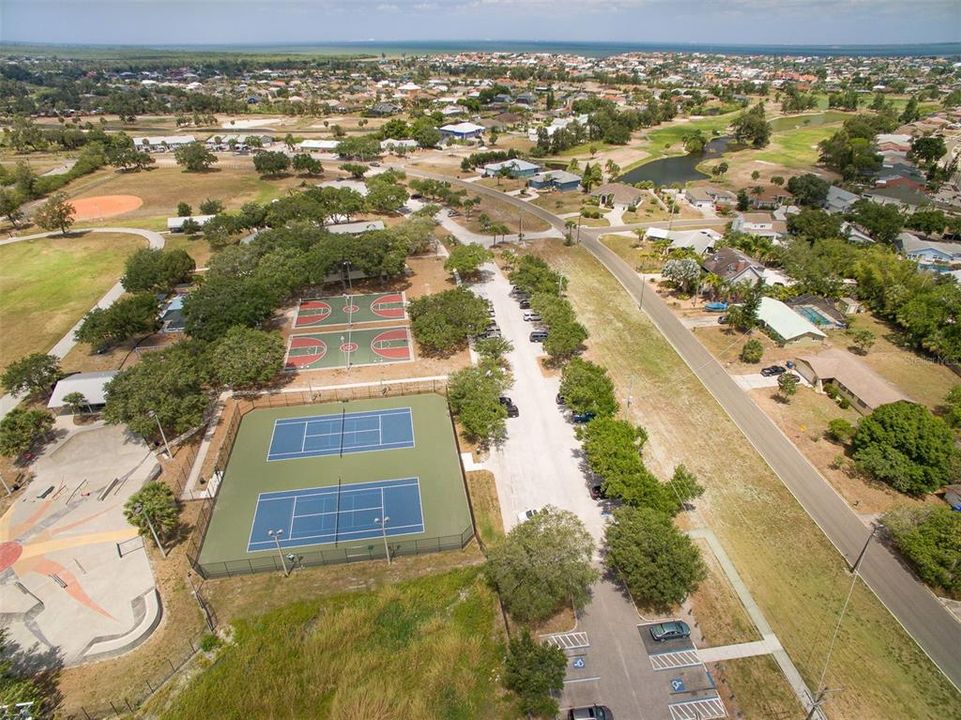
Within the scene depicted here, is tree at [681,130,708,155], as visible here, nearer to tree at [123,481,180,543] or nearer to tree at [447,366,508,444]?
tree at [447,366,508,444]

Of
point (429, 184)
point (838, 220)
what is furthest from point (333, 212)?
point (838, 220)

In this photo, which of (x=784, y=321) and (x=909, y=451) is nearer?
(x=909, y=451)

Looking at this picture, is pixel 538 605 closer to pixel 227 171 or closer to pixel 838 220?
pixel 838 220

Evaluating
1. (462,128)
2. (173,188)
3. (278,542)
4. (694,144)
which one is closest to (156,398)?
(278,542)

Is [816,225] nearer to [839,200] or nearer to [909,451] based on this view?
[839,200]

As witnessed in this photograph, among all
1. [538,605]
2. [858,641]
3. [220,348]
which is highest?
[220,348]
